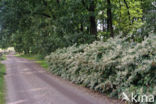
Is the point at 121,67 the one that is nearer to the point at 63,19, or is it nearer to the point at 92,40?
the point at 92,40

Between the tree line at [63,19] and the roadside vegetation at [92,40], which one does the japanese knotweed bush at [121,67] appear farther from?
the tree line at [63,19]

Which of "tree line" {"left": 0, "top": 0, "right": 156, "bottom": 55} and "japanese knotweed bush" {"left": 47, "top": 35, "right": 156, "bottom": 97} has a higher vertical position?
"tree line" {"left": 0, "top": 0, "right": 156, "bottom": 55}

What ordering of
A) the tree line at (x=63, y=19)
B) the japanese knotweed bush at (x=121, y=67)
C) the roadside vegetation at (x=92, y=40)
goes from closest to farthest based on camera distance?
1. the japanese knotweed bush at (x=121, y=67)
2. the roadside vegetation at (x=92, y=40)
3. the tree line at (x=63, y=19)

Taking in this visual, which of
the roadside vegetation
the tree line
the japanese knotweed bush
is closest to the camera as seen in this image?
the japanese knotweed bush

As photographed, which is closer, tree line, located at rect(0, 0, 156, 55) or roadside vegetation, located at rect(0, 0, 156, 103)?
roadside vegetation, located at rect(0, 0, 156, 103)

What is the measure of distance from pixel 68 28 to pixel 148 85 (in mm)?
11268

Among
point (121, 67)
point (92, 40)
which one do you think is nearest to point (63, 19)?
point (92, 40)

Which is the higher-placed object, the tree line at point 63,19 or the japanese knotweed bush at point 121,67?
the tree line at point 63,19

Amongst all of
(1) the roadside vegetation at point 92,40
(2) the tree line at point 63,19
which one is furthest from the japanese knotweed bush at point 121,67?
(2) the tree line at point 63,19

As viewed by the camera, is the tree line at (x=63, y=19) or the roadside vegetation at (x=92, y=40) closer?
the roadside vegetation at (x=92, y=40)

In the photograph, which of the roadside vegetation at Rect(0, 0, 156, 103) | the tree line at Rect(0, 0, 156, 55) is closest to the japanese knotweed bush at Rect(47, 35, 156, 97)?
the roadside vegetation at Rect(0, 0, 156, 103)

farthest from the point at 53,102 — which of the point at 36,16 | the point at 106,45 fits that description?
the point at 36,16

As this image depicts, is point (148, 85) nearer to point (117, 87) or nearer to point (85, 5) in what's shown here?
point (117, 87)

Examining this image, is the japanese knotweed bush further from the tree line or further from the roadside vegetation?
the tree line
